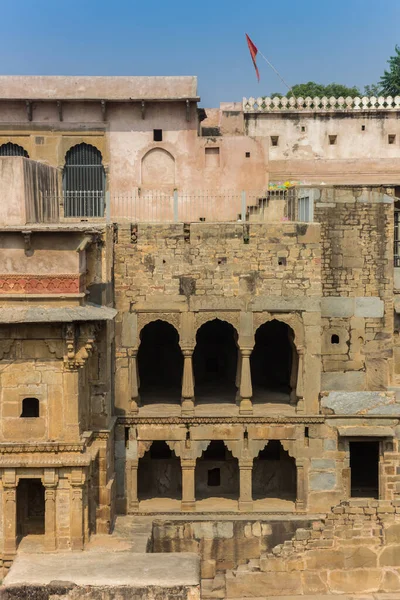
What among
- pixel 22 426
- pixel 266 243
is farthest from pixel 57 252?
pixel 266 243

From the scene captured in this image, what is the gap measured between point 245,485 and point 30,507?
5353 mm

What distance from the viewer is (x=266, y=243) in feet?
74.2

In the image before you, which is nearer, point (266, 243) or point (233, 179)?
point (266, 243)

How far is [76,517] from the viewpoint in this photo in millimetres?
18234

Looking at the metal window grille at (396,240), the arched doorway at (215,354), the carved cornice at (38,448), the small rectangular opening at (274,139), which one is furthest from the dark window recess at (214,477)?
the small rectangular opening at (274,139)

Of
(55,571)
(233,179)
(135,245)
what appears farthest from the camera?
(233,179)

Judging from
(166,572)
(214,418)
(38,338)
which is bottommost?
(166,572)

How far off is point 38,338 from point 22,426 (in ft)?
5.36

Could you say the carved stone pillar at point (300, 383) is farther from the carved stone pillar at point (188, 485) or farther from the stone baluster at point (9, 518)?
the stone baluster at point (9, 518)

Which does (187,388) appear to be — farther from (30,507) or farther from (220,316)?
(30,507)

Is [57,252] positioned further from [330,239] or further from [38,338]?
[330,239]

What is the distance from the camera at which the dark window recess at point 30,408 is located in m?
18.8

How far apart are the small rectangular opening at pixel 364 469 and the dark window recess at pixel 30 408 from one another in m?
9.33

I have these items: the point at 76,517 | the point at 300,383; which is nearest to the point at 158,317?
the point at 300,383
